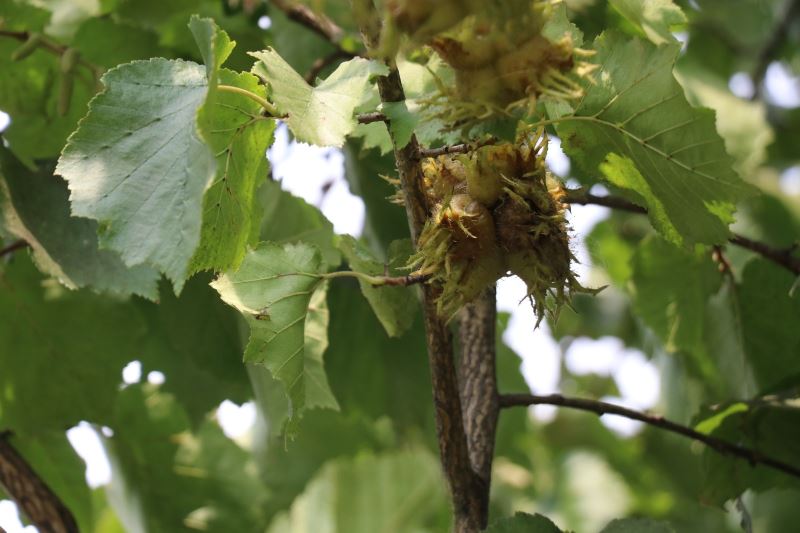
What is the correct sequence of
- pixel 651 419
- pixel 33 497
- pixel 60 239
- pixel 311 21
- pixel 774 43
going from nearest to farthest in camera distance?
1. pixel 651 419
2. pixel 60 239
3. pixel 33 497
4. pixel 311 21
5. pixel 774 43

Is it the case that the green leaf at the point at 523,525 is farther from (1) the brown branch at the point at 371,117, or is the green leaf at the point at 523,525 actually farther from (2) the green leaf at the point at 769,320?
(2) the green leaf at the point at 769,320

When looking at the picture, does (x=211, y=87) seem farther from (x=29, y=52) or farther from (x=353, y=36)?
(x=353, y=36)

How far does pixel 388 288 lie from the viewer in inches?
58.9

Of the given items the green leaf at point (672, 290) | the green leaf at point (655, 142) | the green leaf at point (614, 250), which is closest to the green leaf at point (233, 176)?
the green leaf at point (655, 142)

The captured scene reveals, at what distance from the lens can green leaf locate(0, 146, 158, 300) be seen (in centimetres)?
167

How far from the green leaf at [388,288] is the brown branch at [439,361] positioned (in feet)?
0.35

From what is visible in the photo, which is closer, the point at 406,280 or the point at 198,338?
the point at 406,280

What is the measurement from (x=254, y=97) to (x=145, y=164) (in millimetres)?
150

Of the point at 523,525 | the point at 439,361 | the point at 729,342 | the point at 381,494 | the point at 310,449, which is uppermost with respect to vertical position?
the point at 381,494

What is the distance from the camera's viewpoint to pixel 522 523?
1436 millimetres

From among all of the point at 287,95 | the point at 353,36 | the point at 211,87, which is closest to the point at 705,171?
the point at 287,95

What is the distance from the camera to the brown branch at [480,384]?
162cm

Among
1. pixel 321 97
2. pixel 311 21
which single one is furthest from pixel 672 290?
pixel 321 97

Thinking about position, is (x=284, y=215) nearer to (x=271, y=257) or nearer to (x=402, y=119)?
(x=271, y=257)
